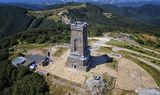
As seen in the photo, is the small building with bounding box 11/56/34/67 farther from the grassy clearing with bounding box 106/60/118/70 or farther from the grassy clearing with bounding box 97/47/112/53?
the grassy clearing with bounding box 106/60/118/70

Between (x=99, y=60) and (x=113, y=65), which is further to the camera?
(x=99, y=60)

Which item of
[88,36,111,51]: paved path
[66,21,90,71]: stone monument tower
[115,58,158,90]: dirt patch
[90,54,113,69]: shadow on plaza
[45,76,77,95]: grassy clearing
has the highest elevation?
[66,21,90,71]: stone monument tower

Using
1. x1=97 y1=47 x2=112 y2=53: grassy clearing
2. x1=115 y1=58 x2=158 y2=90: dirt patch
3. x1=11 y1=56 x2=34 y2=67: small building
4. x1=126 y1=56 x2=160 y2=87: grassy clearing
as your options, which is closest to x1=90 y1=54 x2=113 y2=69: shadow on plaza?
x1=115 y1=58 x2=158 y2=90: dirt patch

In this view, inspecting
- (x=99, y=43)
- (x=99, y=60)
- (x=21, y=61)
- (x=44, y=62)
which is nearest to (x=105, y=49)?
(x=99, y=43)

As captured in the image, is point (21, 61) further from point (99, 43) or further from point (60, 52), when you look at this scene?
point (99, 43)

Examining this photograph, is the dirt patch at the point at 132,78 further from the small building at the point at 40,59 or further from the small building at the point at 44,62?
the small building at the point at 40,59
